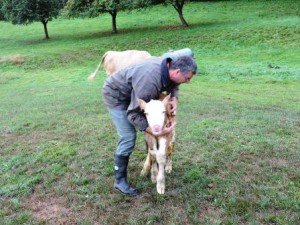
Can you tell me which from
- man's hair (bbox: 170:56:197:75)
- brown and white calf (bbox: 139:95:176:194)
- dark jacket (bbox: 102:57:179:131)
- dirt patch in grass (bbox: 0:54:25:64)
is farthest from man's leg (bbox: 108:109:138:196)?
dirt patch in grass (bbox: 0:54:25:64)

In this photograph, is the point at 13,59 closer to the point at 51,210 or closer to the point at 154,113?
the point at 51,210

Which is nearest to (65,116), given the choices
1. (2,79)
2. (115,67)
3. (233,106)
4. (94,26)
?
(115,67)

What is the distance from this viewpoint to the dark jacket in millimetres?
4660

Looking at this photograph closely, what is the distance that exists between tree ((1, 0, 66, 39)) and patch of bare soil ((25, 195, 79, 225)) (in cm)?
2922

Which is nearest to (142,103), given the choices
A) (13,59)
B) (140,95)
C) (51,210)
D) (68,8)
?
(140,95)

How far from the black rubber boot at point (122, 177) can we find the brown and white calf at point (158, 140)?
1.15ft

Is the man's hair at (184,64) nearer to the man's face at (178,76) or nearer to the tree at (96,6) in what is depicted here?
the man's face at (178,76)

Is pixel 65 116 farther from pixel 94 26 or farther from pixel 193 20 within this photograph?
pixel 94 26

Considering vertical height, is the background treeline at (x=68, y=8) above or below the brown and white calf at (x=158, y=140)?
below

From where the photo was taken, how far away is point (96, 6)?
103 feet

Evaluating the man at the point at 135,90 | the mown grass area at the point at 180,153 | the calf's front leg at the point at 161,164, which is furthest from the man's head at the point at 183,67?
the mown grass area at the point at 180,153

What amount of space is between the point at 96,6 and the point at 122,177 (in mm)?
27491

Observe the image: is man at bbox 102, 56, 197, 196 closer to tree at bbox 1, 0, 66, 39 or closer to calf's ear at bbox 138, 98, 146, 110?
calf's ear at bbox 138, 98, 146, 110

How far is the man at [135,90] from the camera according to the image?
458 centimetres
